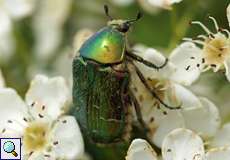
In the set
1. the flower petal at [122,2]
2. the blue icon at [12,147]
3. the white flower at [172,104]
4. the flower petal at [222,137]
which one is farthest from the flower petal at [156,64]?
the flower petal at [122,2]

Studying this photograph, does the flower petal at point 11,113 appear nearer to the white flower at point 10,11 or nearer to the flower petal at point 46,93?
the flower petal at point 46,93

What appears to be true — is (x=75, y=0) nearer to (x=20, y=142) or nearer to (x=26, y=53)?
(x=26, y=53)

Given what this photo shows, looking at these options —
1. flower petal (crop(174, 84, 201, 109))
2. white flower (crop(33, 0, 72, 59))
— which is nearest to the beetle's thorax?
flower petal (crop(174, 84, 201, 109))

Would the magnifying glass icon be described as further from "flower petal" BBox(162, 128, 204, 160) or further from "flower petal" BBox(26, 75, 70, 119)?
"flower petal" BBox(162, 128, 204, 160)

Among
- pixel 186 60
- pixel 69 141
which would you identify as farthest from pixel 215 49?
pixel 69 141

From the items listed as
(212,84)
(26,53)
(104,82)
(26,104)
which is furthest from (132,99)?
(26,53)

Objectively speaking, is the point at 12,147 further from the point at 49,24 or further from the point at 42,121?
the point at 49,24
